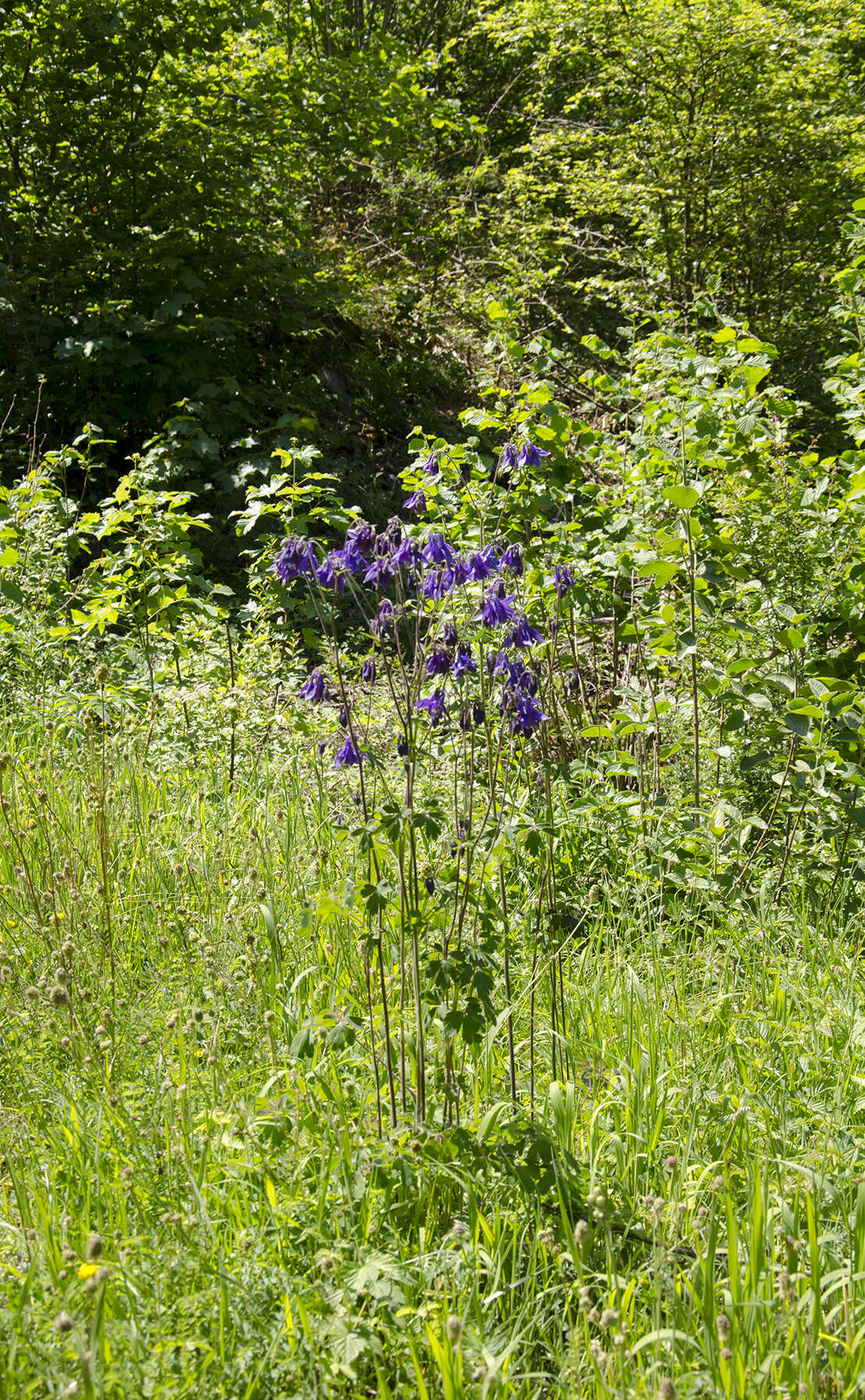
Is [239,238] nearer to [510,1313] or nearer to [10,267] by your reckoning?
[10,267]

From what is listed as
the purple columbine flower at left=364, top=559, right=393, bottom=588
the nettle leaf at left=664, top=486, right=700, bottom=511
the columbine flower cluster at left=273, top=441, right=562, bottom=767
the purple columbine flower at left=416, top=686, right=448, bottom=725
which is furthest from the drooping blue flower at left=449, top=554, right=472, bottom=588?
the nettle leaf at left=664, top=486, right=700, bottom=511

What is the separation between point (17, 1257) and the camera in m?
1.79

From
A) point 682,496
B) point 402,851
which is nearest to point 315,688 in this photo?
point 402,851

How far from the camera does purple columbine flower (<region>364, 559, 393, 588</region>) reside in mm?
2150

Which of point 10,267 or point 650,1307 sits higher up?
point 10,267

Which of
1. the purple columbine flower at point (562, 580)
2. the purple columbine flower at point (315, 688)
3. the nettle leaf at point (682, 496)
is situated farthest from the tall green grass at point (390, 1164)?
the nettle leaf at point (682, 496)

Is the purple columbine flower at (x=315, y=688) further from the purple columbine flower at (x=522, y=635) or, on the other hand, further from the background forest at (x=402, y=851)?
the purple columbine flower at (x=522, y=635)

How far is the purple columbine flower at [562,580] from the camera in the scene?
3219 mm

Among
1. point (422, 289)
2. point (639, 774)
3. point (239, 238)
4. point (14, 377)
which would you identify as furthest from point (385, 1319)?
point (422, 289)

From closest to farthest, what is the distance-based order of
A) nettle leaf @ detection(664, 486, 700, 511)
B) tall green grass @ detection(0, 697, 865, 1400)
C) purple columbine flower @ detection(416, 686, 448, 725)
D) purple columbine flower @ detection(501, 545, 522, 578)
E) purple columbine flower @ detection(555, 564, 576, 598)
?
tall green grass @ detection(0, 697, 865, 1400)
purple columbine flower @ detection(416, 686, 448, 725)
purple columbine flower @ detection(501, 545, 522, 578)
nettle leaf @ detection(664, 486, 700, 511)
purple columbine flower @ detection(555, 564, 576, 598)

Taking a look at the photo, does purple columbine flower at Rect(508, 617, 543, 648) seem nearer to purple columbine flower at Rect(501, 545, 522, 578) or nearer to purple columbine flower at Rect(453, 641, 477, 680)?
purple columbine flower at Rect(453, 641, 477, 680)

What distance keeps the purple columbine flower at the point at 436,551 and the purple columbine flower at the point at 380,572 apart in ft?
0.26

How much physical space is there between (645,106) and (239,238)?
13.7ft

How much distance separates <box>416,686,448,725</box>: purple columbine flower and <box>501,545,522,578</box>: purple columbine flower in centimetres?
34
